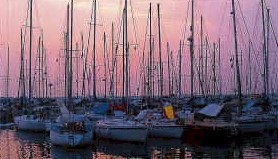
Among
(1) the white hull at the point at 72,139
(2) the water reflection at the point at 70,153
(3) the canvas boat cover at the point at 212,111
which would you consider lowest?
(2) the water reflection at the point at 70,153

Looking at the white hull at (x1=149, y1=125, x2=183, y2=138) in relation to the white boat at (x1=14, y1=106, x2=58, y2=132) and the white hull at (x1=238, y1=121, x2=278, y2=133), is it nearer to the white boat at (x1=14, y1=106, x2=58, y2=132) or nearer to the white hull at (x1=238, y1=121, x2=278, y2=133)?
the white hull at (x1=238, y1=121, x2=278, y2=133)

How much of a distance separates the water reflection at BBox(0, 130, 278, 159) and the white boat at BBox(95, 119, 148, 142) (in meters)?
0.47

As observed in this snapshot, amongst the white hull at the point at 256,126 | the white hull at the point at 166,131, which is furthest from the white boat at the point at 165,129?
the white hull at the point at 256,126

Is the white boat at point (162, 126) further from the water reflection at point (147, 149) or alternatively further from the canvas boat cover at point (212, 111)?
the canvas boat cover at point (212, 111)

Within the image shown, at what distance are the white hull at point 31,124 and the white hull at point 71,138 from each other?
30.8 ft

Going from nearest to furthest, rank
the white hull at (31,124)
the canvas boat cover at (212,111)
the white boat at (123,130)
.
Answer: the white boat at (123,130) → the canvas boat cover at (212,111) → the white hull at (31,124)

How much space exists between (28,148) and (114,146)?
537 centimetres

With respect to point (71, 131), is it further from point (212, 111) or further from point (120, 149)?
point (212, 111)

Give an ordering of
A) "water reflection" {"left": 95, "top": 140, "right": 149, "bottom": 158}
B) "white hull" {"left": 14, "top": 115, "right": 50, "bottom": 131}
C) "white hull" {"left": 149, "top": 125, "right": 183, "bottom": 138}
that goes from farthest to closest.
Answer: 1. "white hull" {"left": 14, "top": 115, "right": 50, "bottom": 131}
2. "white hull" {"left": 149, "top": 125, "right": 183, "bottom": 138}
3. "water reflection" {"left": 95, "top": 140, "right": 149, "bottom": 158}

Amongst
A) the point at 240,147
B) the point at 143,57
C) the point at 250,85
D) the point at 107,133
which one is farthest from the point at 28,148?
the point at 250,85

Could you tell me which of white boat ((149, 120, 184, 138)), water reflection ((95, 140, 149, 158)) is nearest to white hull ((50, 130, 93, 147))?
water reflection ((95, 140, 149, 158))

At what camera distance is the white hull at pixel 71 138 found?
30.8 m

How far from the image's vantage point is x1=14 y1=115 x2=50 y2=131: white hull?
1672 inches

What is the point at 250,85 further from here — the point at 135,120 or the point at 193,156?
the point at 193,156
